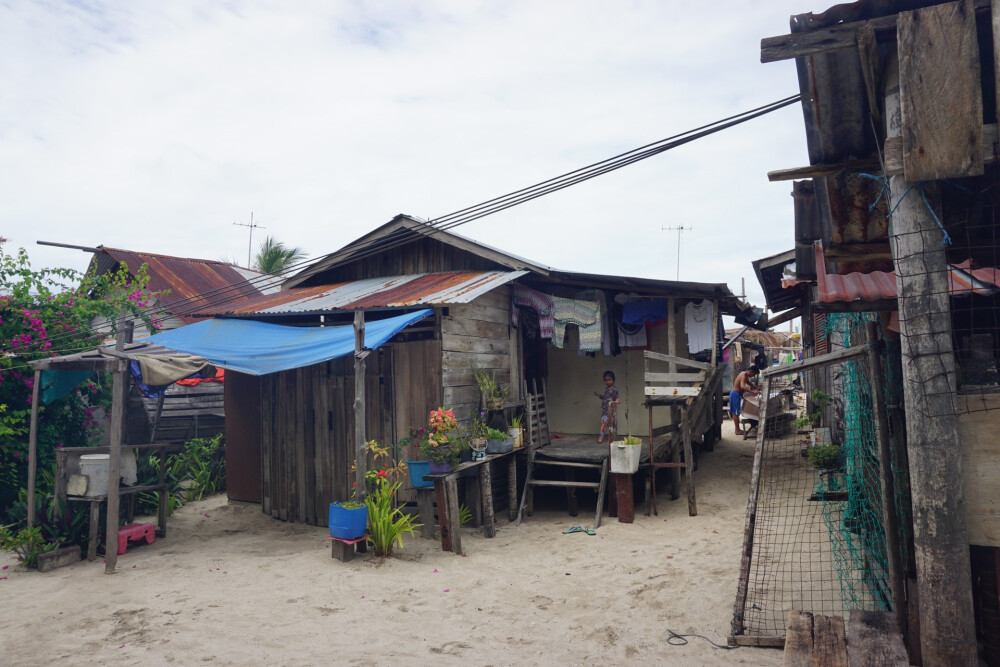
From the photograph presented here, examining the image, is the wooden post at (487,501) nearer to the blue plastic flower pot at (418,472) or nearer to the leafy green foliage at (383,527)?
the blue plastic flower pot at (418,472)

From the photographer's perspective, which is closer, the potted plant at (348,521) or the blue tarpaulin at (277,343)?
the potted plant at (348,521)

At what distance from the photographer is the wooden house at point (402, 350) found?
28.8ft

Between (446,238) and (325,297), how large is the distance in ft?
6.97

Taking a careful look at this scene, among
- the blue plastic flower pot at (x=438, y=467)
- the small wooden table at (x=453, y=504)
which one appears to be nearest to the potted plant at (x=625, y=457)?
the small wooden table at (x=453, y=504)

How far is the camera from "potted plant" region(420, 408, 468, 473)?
7586 mm

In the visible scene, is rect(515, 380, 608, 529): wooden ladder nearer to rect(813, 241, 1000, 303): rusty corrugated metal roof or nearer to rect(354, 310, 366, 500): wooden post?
rect(354, 310, 366, 500): wooden post

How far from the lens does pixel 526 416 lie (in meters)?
9.88

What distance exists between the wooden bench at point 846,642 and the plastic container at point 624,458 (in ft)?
16.8

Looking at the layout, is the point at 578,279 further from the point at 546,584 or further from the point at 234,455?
the point at 234,455

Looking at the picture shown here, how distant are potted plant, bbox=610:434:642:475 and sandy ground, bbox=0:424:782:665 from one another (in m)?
0.76

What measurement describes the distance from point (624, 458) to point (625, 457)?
0.8 inches

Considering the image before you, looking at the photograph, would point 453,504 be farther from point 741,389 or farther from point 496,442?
point 741,389

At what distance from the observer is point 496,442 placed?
8.77m

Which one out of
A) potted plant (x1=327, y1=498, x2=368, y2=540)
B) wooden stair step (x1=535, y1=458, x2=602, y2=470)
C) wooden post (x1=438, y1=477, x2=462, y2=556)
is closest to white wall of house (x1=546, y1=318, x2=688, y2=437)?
wooden stair step (x1=535, y1=458, x2=602, y2=470)
